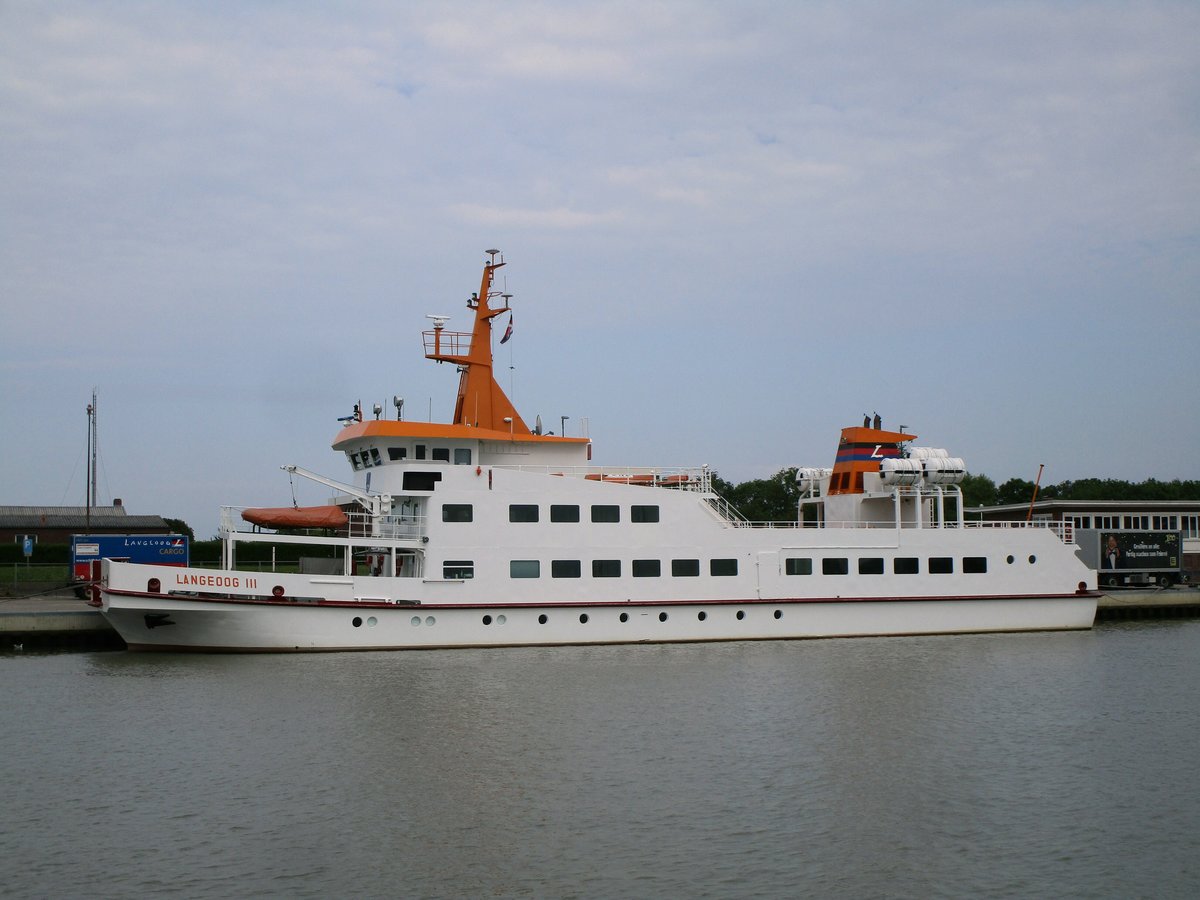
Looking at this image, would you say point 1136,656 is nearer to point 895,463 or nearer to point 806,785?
point 895,463

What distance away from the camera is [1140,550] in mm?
40062

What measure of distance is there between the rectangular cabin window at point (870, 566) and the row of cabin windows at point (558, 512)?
559 cm

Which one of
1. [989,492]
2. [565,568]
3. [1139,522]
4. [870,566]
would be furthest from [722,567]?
[989,492]

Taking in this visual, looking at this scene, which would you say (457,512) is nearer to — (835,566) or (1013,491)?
(835,566)

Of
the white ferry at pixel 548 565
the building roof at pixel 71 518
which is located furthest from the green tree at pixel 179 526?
the white ferry at pixel 548 565

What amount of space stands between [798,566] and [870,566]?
6.73ft

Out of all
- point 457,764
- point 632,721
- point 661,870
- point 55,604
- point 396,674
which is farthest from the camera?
point 55,604

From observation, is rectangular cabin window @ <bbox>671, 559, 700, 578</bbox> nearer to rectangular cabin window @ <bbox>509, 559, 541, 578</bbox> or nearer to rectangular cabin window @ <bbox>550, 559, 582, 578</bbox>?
rectangular cabin window @ <bbox>550, 559, 582, 578</bbox>

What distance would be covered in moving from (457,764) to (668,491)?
40.5 feet

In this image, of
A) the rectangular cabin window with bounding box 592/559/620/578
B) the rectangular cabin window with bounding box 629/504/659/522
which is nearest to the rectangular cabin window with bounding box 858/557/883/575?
the rectangular cabin window with bounding box 629/504/659/522

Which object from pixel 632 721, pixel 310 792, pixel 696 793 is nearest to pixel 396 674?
pixel 632 721

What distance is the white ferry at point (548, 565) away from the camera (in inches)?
966

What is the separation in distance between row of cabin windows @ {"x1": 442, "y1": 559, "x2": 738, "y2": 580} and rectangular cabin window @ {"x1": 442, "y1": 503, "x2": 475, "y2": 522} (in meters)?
1.01

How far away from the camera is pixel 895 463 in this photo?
28.7m
